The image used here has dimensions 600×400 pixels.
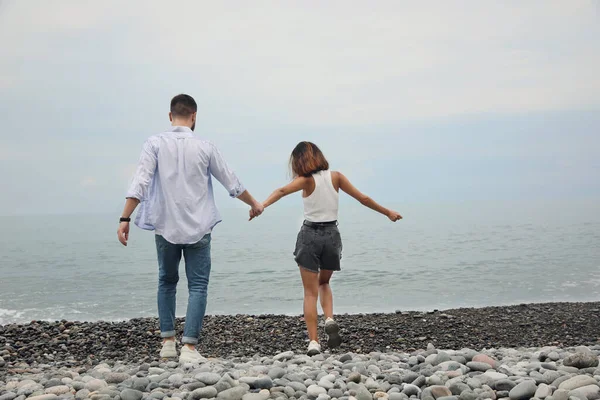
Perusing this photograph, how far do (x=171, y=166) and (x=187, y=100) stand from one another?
0.72 m

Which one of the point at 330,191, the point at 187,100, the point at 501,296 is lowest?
the point at 501,296

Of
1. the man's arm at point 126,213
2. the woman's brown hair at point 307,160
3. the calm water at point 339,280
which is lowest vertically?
the calm water at point 339,280

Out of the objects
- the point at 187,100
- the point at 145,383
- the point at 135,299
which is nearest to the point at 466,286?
the point at 135,299

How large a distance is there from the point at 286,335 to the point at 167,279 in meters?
2.90

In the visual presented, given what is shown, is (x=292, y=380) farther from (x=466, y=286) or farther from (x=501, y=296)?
(x=466, y=286)

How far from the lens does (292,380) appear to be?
13.8ft

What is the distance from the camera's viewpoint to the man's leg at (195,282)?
565cm

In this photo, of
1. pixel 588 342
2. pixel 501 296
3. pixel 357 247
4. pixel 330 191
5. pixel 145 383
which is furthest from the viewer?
pixel 357 247

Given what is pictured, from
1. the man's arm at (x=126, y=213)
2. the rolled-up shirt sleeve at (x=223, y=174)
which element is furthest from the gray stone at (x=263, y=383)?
the rolled-up shirt sleeve at (x=223, y=174)

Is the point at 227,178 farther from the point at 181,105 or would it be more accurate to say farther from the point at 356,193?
the point at 356,193

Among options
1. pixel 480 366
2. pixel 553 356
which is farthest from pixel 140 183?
pixel 553 356

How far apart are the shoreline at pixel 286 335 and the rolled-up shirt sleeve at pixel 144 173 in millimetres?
2172

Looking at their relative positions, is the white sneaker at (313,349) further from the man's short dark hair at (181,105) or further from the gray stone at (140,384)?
the man's short dark hair at (181,105)

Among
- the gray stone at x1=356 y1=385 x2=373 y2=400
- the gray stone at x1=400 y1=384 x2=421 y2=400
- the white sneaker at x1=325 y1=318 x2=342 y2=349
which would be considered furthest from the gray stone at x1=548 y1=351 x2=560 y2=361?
the white sneaker at x1=325 y1=318 x2=342 y2=349
